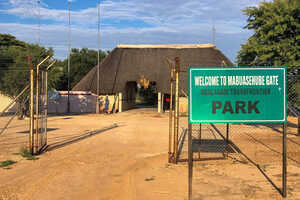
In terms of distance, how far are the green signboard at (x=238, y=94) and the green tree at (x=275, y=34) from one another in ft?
36.5

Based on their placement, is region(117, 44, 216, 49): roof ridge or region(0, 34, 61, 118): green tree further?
region(117, 44, 216, 49): roof ridge

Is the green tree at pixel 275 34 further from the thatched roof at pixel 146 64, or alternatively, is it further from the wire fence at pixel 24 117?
the wire fence at pixel 24 117

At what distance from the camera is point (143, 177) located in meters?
7.43

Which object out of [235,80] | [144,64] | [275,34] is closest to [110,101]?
[144,64]

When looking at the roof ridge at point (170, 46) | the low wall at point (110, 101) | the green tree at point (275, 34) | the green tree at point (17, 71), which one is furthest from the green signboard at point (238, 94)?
the roof ridge at point (170, 46)

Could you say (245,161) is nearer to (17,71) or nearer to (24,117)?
(17,71)

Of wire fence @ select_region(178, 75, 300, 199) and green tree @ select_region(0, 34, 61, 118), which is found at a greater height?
green tree @ select_region(0, 34, 61, 118)

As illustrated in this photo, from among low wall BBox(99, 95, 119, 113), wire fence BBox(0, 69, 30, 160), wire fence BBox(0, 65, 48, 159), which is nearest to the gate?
wire fence BBox(0, 65, 48, 159)

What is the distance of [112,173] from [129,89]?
25.6 meters

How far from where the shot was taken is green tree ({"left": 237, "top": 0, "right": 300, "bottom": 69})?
16.7 m

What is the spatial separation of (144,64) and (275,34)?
55.8 ft

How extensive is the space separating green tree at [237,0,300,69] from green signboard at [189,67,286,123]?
438 inches

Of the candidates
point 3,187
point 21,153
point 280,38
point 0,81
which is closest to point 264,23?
point 280,38

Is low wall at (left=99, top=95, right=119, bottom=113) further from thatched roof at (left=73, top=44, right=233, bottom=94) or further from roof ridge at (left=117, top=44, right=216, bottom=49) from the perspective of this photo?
roof ridge at (left=117, top=44, right=216, bottom=49)
